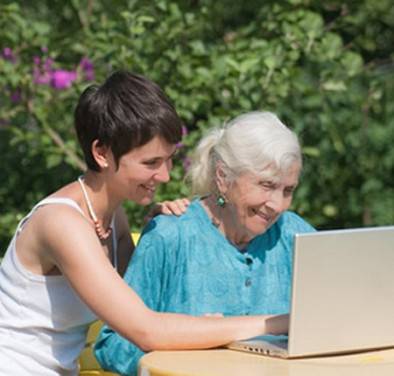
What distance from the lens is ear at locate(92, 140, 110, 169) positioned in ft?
9.04

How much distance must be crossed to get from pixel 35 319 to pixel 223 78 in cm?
179

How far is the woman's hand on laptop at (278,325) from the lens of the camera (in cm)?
252

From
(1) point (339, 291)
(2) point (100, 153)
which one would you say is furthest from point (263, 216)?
(1) point (339, 291)

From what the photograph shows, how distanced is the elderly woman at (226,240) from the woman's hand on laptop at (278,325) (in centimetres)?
38

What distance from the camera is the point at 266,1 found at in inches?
189

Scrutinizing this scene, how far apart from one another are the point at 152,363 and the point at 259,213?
2.11 feet

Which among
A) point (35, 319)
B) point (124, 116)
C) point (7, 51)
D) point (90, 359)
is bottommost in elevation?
point (90, 359)

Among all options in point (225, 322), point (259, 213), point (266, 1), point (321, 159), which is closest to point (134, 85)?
point (259, 213)

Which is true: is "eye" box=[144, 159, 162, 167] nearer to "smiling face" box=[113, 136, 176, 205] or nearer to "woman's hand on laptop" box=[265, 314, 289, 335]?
"smiling face" box=[113, 136, 176, 205]

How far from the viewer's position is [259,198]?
285cm

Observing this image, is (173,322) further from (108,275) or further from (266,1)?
(266,1)

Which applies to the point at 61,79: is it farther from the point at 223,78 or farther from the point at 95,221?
the point at 95,221

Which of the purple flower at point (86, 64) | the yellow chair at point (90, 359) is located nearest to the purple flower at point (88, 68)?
the purple flower at point (86, 64)

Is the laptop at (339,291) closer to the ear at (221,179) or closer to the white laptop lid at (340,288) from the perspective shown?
the white laptop lid at (340,288)
